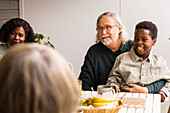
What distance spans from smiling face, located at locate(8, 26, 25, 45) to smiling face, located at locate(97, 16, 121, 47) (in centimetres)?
73

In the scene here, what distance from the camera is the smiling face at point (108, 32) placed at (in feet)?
9.62

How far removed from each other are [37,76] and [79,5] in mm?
3657

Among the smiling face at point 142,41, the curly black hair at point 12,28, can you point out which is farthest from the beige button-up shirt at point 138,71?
the curly black hair at point 12,28

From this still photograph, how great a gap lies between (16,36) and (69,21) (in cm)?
150

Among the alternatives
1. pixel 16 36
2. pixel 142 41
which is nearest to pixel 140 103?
pixel 142 41

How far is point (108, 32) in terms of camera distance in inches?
Answer: 117

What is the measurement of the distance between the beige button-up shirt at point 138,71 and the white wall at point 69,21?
1.43m

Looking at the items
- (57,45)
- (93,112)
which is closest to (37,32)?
(57,45)

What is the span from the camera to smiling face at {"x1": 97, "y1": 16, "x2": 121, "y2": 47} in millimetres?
2934

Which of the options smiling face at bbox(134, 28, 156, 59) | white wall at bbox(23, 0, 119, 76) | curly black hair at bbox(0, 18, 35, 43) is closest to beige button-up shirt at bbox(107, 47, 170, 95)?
smiling face at bbox(134, 28, 156, 59)

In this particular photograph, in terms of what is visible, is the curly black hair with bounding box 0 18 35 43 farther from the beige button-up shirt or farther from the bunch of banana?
the bunch of banana

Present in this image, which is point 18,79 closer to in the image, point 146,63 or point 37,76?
point 37,76

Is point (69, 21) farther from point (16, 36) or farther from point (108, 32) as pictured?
point (16, 36)

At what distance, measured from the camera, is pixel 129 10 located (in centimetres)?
389
